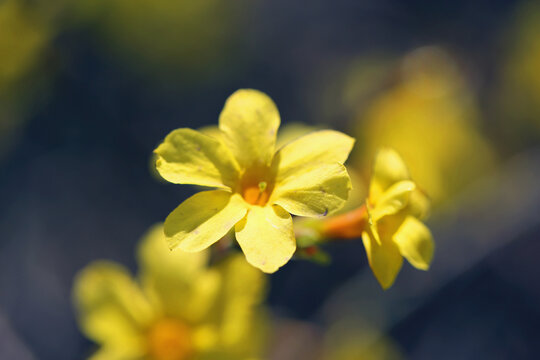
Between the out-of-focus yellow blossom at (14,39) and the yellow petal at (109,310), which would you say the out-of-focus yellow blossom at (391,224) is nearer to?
the yellow petal at (109,310)

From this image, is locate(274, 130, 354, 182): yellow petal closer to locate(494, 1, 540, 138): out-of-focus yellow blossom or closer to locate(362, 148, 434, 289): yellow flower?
locate(362, 148, 434, 289): yellow flower

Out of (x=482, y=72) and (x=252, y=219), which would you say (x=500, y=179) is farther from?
(x=252, y=219)

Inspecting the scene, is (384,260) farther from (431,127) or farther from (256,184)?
(431,127)

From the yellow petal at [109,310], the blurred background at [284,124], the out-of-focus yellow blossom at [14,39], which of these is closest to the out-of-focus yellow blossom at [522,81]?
the blurred background at [284,124]

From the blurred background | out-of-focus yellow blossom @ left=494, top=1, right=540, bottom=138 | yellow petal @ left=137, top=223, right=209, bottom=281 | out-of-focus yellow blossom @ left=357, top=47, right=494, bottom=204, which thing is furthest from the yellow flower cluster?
out-of-focus yellow blossom @ left=494, top=1, right=540, bottom=138

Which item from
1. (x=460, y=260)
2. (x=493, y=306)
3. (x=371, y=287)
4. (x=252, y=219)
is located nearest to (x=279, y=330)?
(x=371, y=287)

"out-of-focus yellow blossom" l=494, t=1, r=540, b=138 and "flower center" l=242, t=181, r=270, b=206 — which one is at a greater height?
"flower center" l=242, t=181, r=270, b=206
